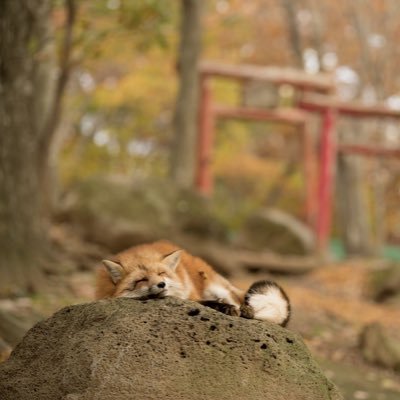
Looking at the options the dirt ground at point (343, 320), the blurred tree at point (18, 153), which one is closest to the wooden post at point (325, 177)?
the dirt ground at point (343, 320)

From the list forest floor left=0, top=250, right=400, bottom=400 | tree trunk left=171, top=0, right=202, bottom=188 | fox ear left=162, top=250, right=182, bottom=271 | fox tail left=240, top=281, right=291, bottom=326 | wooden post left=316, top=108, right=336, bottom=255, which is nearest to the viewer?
fox ear left=162, top=250, right=182, bottom=271

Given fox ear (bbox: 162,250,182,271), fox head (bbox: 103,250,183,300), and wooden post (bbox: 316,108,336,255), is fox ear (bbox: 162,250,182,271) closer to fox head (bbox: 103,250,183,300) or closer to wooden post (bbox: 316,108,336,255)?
fox head (bbox: 103,250,183,300)

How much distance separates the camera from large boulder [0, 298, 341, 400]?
3238mm

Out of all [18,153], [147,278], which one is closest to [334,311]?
[18,153]

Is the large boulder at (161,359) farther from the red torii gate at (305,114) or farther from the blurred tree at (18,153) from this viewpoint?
the red torii gate at (305,114)

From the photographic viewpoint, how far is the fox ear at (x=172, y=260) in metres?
3.83

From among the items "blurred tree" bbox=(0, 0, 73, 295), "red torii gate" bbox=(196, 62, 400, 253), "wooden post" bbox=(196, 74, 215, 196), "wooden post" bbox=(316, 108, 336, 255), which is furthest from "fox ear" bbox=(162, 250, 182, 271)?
"wooden post" bbox=(316, 108, 336, 255)

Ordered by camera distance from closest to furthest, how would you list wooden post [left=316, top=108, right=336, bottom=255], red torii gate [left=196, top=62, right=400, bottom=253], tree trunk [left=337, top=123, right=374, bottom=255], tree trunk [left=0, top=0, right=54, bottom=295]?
tree trunk [left=0, top=0, right=54, bottom=295]
red torii gate [left=196, top=62, right=400, bottom=253]
wooden post [left=316, top=108, right=336, bottom=255]
tree trunk [left=337, top=123, right=374, bottom=255]

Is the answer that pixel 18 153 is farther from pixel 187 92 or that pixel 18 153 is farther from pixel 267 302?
pixel 187 92

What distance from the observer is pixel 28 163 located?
8.49 m

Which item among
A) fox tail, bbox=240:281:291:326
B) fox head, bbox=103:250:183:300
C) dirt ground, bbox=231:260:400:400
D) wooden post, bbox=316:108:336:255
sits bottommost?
dirt ground, bbox=231:260:400:400

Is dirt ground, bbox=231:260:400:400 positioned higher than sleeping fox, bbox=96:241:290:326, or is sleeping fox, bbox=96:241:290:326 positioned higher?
sleeping fox, bbox=96:241:290:326

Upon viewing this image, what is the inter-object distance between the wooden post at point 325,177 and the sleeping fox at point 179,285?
10665 mm

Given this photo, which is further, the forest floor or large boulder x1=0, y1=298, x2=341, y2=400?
the forest floor
